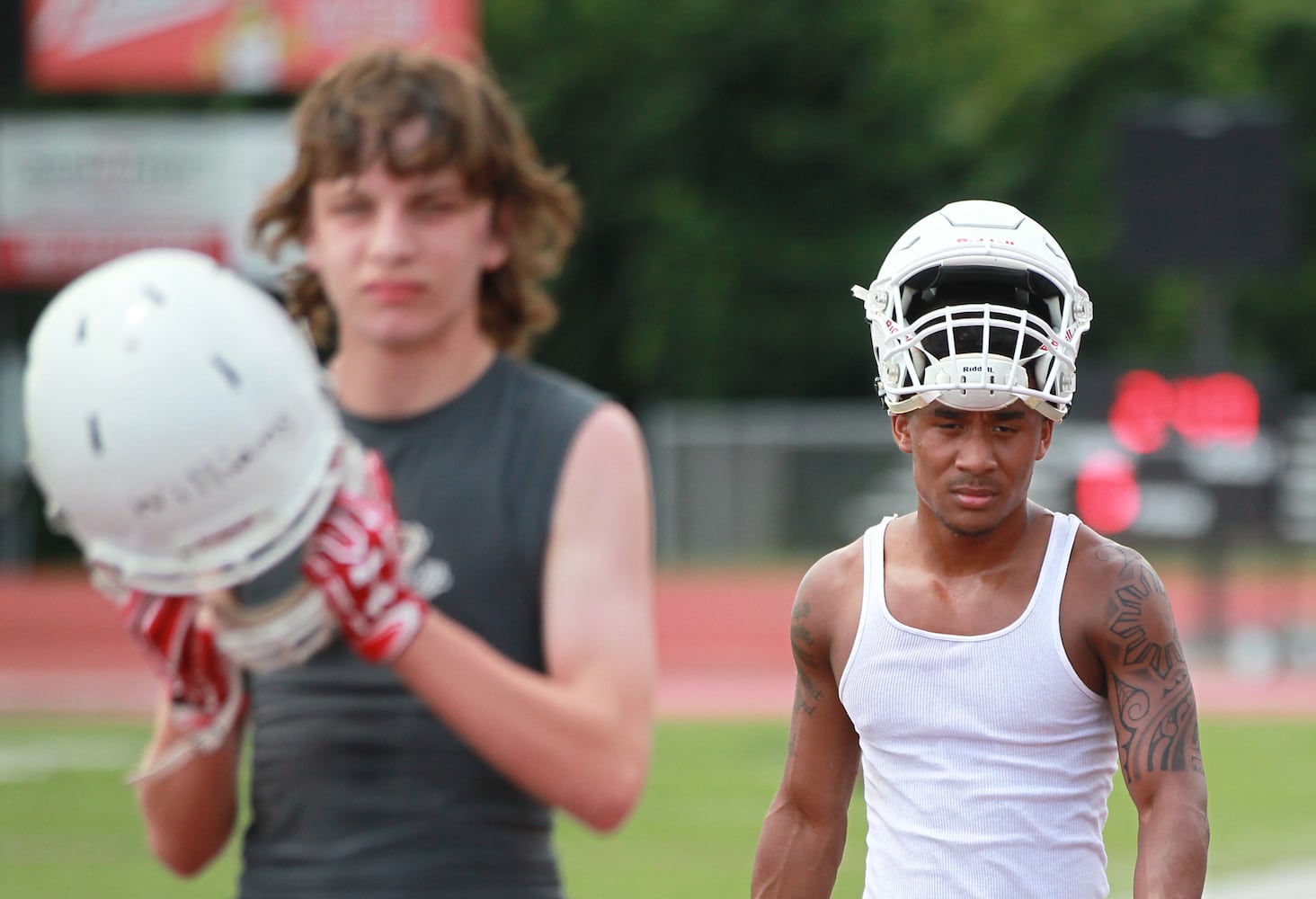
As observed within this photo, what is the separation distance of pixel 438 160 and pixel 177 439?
86 cm

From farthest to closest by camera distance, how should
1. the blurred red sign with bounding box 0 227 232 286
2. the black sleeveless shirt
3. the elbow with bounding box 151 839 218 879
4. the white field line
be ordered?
1. the blurred red sign with bounding box 0 227 232 286
2. the white field line
3. the elbow with bounding box 151 839 218 879
4. the black sleeveless shirt

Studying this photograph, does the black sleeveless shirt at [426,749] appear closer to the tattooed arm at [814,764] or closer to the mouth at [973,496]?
the tattooed arm at [814,764]

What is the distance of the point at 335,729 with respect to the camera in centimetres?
278

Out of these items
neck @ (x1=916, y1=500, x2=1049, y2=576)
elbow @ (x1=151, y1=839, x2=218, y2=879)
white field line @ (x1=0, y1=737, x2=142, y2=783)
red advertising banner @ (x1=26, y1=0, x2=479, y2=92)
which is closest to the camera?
neck @ (x1=916, y1=500, x2=1049, y2=576)

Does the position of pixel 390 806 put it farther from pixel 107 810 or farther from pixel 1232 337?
pixel 1232 337

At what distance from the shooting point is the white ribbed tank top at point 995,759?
2.56 meters

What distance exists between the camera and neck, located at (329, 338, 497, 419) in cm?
298

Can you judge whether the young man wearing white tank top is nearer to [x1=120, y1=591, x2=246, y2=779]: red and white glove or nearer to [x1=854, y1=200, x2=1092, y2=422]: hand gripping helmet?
[x1=854, y1=200, x2=1092, y2=422]: hand gripping helmet

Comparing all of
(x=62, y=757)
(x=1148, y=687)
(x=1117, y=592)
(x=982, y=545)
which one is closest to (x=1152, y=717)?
(x=1148, y=687)

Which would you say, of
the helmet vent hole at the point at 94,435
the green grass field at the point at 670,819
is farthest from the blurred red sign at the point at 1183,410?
the helmet vent hole at the point at 94,435

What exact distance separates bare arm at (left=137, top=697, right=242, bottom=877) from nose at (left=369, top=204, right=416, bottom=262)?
659 millimetres

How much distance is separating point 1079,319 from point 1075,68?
2728cm

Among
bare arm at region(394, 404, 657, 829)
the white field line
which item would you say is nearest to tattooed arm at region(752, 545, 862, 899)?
bare arm at region(394, 404, 657, 829)

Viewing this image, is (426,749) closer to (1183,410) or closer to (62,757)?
(62,757)
